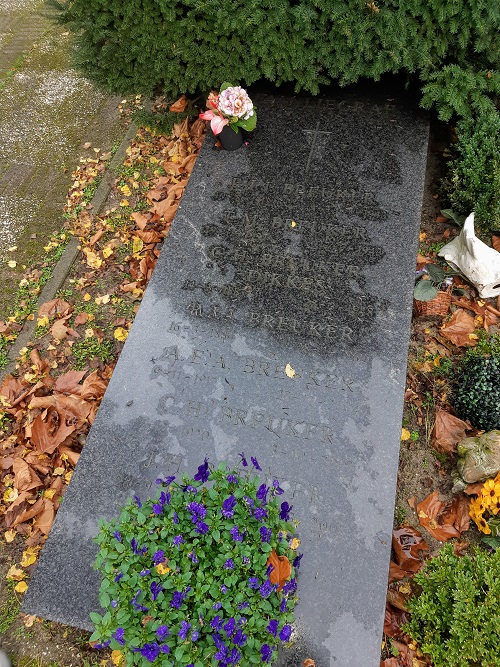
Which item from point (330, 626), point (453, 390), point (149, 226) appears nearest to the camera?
point (330, 626)

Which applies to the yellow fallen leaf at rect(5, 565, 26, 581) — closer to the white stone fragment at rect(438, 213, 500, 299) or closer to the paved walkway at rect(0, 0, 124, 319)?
the paved walkway at rect(0, 0, 124, 319)

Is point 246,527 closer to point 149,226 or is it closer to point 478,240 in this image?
point 478,240

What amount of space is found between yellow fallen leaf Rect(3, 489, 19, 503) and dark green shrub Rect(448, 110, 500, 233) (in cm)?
330

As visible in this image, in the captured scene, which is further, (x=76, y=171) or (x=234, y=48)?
(x=76, y=171)

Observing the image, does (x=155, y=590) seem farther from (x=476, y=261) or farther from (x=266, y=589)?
(x=476, y=261)

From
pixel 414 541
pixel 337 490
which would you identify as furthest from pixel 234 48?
pixel 414 541

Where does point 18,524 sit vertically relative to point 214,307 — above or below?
below

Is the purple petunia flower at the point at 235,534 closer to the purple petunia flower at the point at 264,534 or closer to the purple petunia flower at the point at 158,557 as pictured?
the purple petunia flower at the point at 264,534

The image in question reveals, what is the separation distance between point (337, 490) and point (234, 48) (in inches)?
113

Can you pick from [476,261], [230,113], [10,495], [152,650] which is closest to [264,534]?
[152,650]

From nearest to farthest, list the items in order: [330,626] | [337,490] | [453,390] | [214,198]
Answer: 1. [330,626]
2. [337,490]
3. [453,390]
4. [214,198]

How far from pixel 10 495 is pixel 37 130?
11.2 ft

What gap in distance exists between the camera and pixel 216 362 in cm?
286

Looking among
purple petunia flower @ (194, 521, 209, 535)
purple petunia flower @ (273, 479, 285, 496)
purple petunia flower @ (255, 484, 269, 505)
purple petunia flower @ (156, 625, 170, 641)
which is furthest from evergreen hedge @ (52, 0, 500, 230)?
purple petunia flower @ (156, 625, 170, 641)
